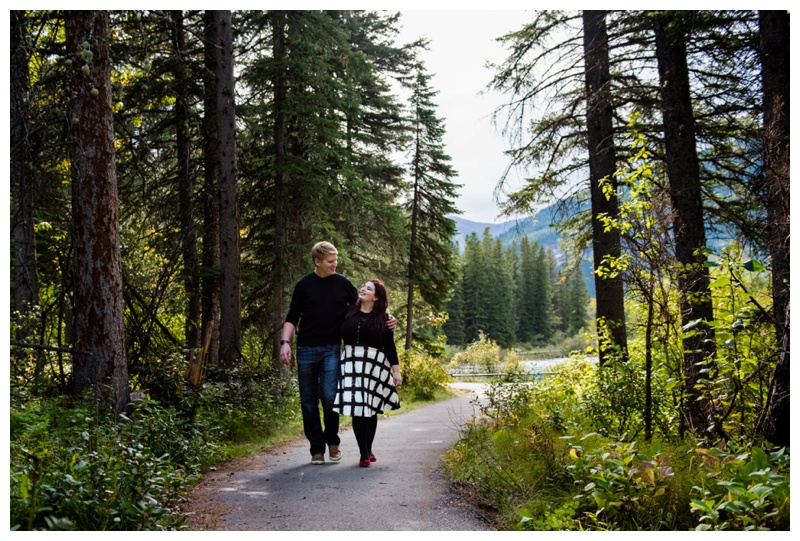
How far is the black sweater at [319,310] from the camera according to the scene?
20.0 ft

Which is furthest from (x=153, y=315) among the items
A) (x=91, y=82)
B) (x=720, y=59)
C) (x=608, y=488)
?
(x=720, y=59)

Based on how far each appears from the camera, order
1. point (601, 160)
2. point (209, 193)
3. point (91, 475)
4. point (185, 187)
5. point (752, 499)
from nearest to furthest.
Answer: point (752, 499), point (91, 475), point (601, 160), point (209, 193), point (185, 187)

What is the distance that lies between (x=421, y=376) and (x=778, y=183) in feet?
56.9

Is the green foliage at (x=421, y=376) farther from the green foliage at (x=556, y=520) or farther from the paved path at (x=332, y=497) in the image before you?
the green foliage at (x=556, y=520)

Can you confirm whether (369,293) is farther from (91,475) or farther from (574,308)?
(574,308)

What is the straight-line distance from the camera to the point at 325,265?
6109 millimetres

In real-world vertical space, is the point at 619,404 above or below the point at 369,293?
below

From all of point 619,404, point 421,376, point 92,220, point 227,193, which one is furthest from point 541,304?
point 92,220

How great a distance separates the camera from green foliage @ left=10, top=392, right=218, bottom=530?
335cm

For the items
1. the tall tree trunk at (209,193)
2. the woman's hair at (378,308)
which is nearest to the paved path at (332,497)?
the woman's hair at (378,308)

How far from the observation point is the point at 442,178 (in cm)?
2417

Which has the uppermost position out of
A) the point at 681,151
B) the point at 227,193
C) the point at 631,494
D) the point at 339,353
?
the point at 227,193
